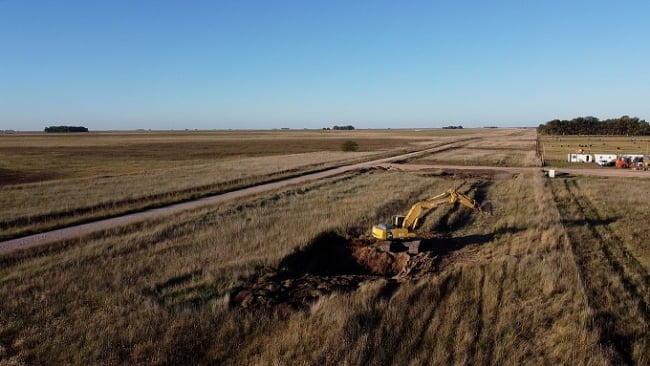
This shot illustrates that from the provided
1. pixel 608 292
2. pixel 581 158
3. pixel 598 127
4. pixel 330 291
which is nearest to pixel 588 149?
pixel 581 158

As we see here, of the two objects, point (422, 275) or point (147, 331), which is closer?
point (147, 331)

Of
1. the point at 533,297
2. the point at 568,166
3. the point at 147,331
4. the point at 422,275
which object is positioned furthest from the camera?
the point at 568,166

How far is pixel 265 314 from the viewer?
8.84 m

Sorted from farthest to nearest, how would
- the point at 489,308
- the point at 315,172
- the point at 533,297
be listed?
the point at 315,172
the point at 533,297
the point at 489,308

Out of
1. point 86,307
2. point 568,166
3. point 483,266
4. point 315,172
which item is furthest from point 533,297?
point 568,166

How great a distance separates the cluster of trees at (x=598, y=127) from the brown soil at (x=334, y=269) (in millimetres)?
143476

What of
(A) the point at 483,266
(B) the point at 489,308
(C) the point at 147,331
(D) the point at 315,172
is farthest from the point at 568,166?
(C) the point at 147,331

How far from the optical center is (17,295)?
10.1m

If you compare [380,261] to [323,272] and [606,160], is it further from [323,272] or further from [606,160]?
[606,160]

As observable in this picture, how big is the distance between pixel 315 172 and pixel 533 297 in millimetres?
31982

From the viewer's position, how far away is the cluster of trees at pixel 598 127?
13112 centimetres

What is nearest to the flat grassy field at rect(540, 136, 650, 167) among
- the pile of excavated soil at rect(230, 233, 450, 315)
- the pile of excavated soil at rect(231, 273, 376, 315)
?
the pile of excavated soil at rect(230, 233, 450, 315)

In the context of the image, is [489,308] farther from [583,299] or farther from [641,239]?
[641,239]

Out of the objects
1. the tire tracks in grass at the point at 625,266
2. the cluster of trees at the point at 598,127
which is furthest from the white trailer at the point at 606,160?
the cluster of trees at the point at 598,127
